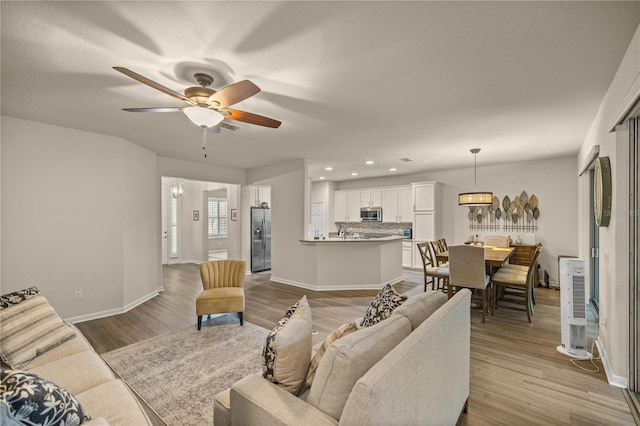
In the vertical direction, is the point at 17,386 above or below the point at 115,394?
above

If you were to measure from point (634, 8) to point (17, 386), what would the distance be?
3426mm

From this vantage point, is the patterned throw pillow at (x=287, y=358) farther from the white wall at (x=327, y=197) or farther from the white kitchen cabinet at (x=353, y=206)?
the white wall at (x=327, y=197)

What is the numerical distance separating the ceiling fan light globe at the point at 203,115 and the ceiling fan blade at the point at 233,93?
0.07 metres

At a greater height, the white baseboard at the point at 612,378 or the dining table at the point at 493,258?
the dining table at the point at 493,258

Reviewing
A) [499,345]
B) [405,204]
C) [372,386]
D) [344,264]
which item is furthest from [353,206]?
[372,386]

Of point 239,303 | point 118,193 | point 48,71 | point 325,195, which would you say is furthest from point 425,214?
point 48,71

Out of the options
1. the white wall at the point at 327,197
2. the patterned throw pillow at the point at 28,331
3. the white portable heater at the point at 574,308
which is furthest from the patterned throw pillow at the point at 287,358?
the white wall at the point at 327,197

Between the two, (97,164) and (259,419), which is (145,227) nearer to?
(97,164)

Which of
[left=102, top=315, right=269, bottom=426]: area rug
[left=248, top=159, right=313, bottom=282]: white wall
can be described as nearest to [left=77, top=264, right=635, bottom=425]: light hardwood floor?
[left=102, top=315, right=269, bottom=426]: area rug

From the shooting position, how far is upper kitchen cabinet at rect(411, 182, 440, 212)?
23.1 feet

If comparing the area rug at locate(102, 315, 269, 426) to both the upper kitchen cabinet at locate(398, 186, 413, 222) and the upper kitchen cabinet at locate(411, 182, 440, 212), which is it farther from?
the upper kitchen cabinet at locate(398, 186, 413, 222)

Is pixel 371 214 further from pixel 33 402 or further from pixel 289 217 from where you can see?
pixel 33 402

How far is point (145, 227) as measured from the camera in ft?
16.0

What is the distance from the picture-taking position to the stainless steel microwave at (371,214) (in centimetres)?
819
